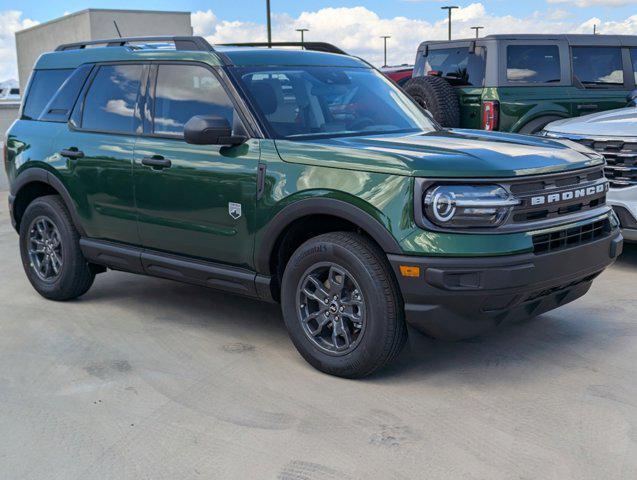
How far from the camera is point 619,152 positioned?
7242 millimetres

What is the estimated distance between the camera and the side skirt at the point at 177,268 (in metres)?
5.09

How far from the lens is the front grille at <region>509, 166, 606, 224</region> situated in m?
4.38

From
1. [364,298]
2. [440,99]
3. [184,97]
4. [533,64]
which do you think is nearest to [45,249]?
[184,97]

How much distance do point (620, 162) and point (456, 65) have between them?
11.8ft

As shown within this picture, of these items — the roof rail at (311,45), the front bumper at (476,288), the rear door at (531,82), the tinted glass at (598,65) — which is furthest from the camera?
the tinted glass at (598,65)

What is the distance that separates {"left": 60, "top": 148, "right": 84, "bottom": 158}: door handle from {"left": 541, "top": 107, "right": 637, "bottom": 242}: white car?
13.6 feet

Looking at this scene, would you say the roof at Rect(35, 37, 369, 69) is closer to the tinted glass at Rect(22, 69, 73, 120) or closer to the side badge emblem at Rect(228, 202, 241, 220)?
the tinted glass at Rect(22, 69, 73, 120)

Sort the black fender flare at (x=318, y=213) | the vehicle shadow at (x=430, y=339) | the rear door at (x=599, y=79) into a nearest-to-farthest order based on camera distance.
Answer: the black fender flare at (x=318, y=213), the vehicle shadow at (x=430, y=339), the rear door at (x=599, y=79)

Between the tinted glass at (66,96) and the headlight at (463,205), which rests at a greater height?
the tinted glass at (66,96)

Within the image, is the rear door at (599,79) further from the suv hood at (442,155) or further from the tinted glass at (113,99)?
the tinted glass at (113,99)

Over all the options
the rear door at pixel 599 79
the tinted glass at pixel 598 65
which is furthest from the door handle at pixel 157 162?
the tinted glass at pixel 598 65

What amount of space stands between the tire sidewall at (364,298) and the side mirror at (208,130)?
786mm

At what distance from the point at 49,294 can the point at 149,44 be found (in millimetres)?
1989

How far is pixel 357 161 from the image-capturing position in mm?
4523
